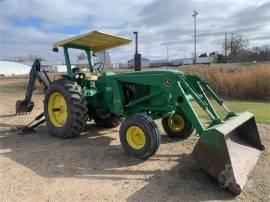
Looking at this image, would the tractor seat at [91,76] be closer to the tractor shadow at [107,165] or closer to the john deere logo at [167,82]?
the tractor shadow at [107,165]

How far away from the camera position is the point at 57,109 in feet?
22.7

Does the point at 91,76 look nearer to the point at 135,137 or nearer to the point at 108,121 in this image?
the point at 108,121

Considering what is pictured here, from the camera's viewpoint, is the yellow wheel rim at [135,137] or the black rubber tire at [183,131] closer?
the yellow wheel rim at [135,137]

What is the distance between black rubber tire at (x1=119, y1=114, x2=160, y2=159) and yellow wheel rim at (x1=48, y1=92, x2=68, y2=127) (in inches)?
74.3

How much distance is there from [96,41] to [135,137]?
289cm

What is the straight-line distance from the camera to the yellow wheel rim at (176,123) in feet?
21.8

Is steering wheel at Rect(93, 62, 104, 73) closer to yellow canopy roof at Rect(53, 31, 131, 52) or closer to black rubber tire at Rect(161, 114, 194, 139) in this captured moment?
yellow canopy roof at Rect(53, 31, 131, 52)

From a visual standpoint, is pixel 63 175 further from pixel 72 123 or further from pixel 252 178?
pixel 252 178

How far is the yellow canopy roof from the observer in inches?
264

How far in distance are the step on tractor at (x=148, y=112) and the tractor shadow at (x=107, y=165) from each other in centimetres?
24

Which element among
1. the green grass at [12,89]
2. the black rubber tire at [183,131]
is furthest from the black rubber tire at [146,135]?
the green grass at [12,89]

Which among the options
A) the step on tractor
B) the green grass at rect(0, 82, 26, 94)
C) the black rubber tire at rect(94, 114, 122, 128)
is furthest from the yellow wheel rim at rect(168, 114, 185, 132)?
the green grass at rect(0, 82, 26, 94)

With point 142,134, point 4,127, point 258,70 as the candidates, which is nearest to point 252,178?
point 142,134

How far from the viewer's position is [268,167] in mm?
4922
